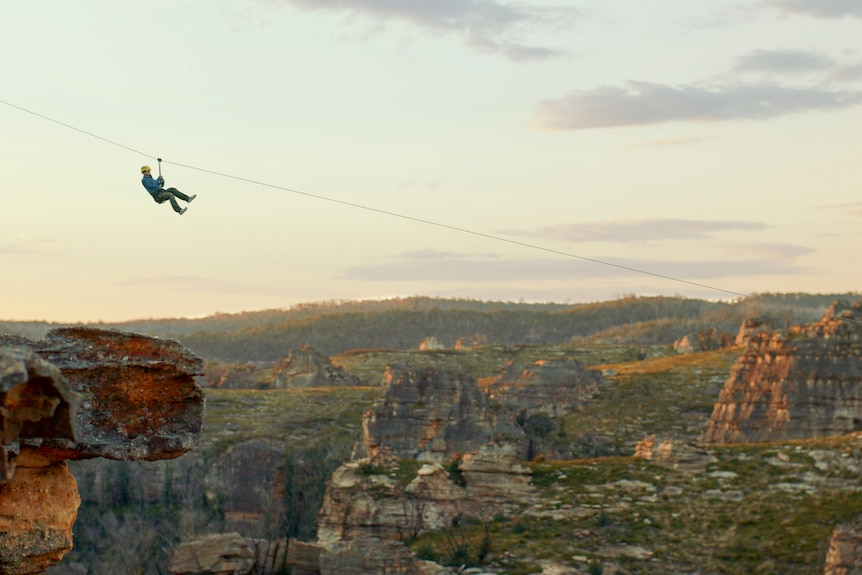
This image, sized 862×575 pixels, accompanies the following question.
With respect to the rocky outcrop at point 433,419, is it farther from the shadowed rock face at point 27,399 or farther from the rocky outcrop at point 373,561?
the shadowed rock face at point 27,399

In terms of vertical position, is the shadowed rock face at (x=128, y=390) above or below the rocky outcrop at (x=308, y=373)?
above

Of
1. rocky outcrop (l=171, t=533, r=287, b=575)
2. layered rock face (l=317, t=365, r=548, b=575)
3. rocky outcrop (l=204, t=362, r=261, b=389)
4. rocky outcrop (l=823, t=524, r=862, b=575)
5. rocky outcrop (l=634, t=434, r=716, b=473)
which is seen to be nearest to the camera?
rocky outcrop (l=823, t=524, r=862, b=575)

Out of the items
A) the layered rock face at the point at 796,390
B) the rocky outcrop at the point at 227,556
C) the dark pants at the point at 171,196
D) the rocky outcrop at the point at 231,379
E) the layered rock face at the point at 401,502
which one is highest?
the dark pants at the point at 171,196

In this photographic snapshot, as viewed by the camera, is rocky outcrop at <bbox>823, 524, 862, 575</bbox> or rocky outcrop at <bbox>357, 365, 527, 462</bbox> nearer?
rocky outcrop at <bbox>823, 524, 862, 575</bbox>

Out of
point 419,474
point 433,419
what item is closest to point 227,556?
point 419,474

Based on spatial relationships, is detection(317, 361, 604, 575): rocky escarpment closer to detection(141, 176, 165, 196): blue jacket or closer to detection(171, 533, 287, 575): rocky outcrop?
detection(171, 533, 287, 575): rocky outcrop

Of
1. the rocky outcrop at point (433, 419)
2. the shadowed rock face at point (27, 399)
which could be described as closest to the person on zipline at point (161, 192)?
the shadowed rock face at point (27, 399)

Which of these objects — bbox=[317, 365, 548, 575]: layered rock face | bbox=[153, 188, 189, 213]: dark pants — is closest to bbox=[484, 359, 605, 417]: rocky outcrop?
bbox=[317, 365, 548, 575]: layered rock face

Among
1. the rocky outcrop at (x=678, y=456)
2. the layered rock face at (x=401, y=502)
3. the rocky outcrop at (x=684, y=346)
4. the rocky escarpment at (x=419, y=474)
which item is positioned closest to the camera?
the layered rock face at (x=401, y=502)

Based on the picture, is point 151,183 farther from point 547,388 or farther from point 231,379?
point 231,379
